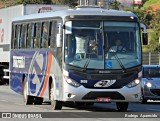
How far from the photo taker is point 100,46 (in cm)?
1814

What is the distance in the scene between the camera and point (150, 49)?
77625mm

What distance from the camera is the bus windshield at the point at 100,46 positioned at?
18.0m

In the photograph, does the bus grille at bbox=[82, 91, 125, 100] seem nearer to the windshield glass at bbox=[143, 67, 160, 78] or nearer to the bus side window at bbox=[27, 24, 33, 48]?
the bus side window at bbox=[27, 24, 33, 48]

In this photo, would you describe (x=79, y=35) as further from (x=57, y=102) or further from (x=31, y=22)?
(x=31, y=22)

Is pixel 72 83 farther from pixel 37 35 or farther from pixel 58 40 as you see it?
pixel 37 35

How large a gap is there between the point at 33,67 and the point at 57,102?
2.60m

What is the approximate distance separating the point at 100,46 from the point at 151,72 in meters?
7.94

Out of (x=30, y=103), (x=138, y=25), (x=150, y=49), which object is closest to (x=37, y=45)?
(x=30, y=103)

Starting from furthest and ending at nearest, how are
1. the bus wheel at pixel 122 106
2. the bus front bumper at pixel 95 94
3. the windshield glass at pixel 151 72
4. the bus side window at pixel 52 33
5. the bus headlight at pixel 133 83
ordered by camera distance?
the windshield glass at pixel 151 72
the bus wheel at pixel 122 106
the bus side window at pixel 52 33
the bus headlight at pixel 133 83
the bus front bumper at pixel 95 94

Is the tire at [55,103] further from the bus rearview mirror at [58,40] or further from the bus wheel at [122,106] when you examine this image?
the bus wheel at [122,106]

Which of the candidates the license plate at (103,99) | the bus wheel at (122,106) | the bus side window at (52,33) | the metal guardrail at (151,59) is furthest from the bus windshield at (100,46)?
the metal guardrail at (151,59)

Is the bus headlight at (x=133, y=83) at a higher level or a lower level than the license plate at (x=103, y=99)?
higher

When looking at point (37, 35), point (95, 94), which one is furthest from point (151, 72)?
point (95, 94)

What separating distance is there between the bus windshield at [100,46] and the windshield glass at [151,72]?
6.98 m
